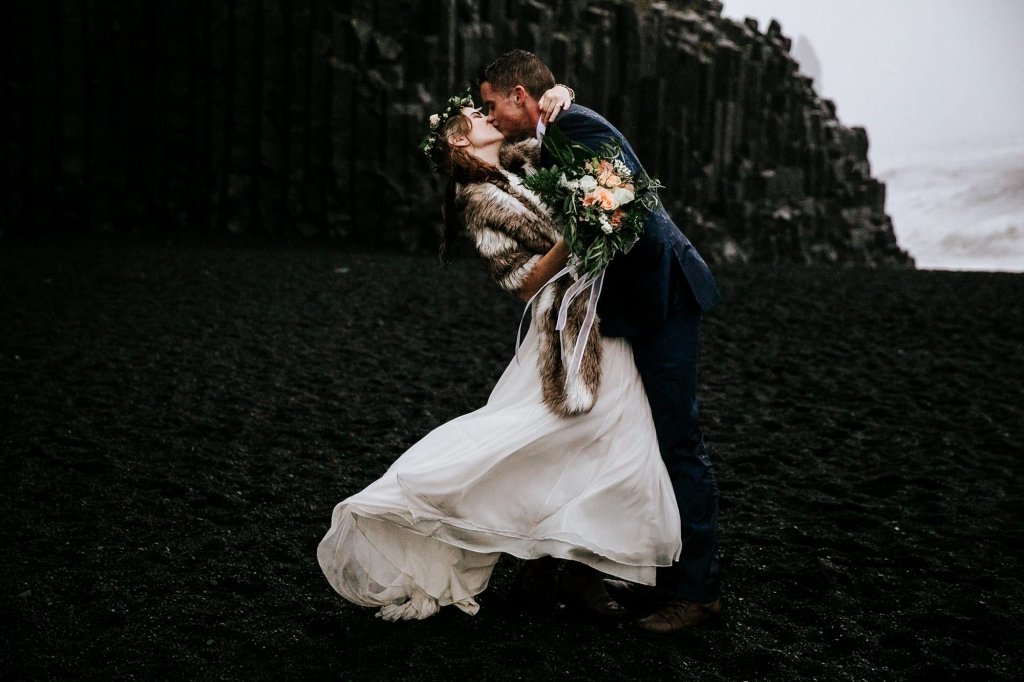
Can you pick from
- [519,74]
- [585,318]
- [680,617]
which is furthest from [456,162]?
[680,617]

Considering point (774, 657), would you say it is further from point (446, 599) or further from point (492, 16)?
point (492, 16)

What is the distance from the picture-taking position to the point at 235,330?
347 inches

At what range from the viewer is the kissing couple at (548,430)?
3.02 metres

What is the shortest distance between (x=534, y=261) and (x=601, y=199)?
311 millimetres

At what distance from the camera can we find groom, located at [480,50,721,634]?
311 cm

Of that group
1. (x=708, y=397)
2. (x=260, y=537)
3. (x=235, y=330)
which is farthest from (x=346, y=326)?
(x=260, y=537)

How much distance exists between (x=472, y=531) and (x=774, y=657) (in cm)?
103

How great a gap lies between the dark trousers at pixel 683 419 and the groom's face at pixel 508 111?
0.71 m

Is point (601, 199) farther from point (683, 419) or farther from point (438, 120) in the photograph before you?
point (683, 419)

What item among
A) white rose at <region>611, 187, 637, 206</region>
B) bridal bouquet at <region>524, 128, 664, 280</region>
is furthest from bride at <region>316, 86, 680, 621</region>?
white rose at <region>611, 187, 637, 206</region>

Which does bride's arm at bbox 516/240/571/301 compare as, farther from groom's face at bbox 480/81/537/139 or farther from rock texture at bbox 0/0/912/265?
rock texture at bbox 0/0/912/265

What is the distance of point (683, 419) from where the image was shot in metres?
3.19

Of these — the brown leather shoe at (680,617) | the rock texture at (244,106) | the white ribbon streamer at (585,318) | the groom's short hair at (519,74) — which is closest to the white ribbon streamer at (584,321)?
the white ribbon streamer at (585,318)

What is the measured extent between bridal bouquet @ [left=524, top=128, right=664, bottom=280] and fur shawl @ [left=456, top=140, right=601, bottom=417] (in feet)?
0.26
